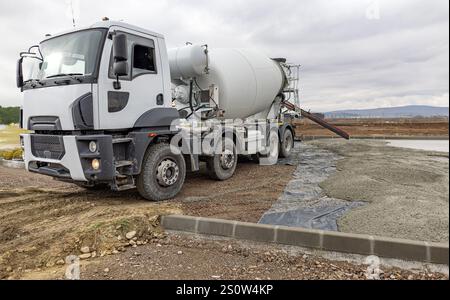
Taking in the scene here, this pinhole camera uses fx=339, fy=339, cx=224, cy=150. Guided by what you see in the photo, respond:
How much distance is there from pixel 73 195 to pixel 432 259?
6.29 metres

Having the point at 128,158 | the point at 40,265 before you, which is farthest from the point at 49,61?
the point at 40,265

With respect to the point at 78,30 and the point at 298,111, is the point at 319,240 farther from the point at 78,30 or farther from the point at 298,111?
the point at 298,111

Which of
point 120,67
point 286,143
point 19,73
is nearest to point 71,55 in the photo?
point 120,67

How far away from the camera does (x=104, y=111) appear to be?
5406 millimetres

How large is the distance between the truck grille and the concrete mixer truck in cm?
2

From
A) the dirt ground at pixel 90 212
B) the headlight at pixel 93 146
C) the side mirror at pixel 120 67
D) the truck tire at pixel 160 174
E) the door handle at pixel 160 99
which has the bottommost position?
the dirt ground at pixel 90 212

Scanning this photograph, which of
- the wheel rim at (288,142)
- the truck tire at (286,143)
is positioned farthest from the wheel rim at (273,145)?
the wheel rim at (288,142)

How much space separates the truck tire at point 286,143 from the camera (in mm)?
11518

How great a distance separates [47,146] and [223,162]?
3795mm

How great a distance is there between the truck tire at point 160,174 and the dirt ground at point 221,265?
182 cm

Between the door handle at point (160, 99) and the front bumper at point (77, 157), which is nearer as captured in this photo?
the front bumper at point (77, 157)

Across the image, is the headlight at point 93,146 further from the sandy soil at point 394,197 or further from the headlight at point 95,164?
the sandy soil at point 394,197

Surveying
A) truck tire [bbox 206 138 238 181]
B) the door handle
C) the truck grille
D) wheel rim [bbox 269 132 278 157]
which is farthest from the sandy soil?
the truck grille

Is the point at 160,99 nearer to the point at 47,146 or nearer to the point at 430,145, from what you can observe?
the point at 47,146
